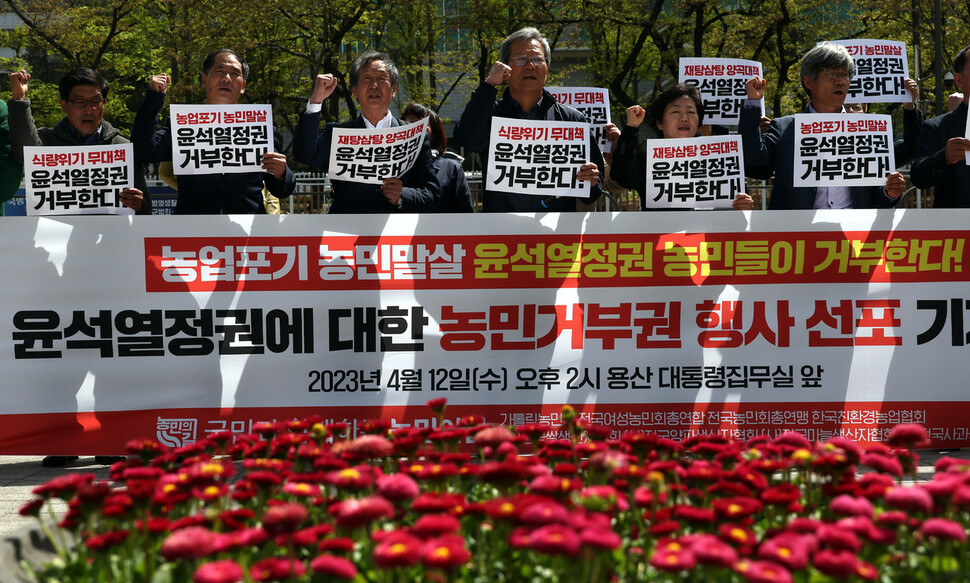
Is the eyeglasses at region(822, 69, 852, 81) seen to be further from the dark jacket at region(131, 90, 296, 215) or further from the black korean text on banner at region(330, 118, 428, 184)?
the dark jacket at region(131, 90, 296, 215)

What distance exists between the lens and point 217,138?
5434 mm

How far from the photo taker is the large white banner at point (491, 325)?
5207mm

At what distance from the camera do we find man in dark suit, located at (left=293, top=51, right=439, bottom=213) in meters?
5.50

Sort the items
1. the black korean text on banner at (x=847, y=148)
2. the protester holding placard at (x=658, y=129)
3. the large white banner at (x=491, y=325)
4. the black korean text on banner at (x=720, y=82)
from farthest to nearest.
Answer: the black korean text on banner at (x=720, y=82) → the protester holding placard at (x=658, y=129) → the black korean text on banner at (x=847, y=148) → the large white banner at (x=491, y=325)

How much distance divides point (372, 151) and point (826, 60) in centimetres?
262

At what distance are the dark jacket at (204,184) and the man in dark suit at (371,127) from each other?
0.23 metres

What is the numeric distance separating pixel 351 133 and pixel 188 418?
172 centimetres

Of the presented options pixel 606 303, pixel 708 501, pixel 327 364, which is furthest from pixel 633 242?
pixel 708 501

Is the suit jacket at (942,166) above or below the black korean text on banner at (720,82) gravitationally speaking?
below

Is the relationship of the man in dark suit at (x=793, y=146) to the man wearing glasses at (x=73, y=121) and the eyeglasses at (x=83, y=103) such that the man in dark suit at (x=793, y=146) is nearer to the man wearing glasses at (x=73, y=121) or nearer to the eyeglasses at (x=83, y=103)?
the man wearing glasses at (x=73, y=121)

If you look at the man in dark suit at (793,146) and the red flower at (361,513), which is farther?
the man in dark suit at (793,146)

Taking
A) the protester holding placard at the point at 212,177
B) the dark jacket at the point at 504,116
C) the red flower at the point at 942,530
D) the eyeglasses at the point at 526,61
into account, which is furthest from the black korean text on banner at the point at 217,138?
the red flower at the point at 942,530

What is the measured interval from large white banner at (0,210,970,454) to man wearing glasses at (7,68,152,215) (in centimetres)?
81

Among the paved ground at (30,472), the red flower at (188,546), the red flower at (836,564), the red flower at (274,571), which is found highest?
the red flower at (836,564)
